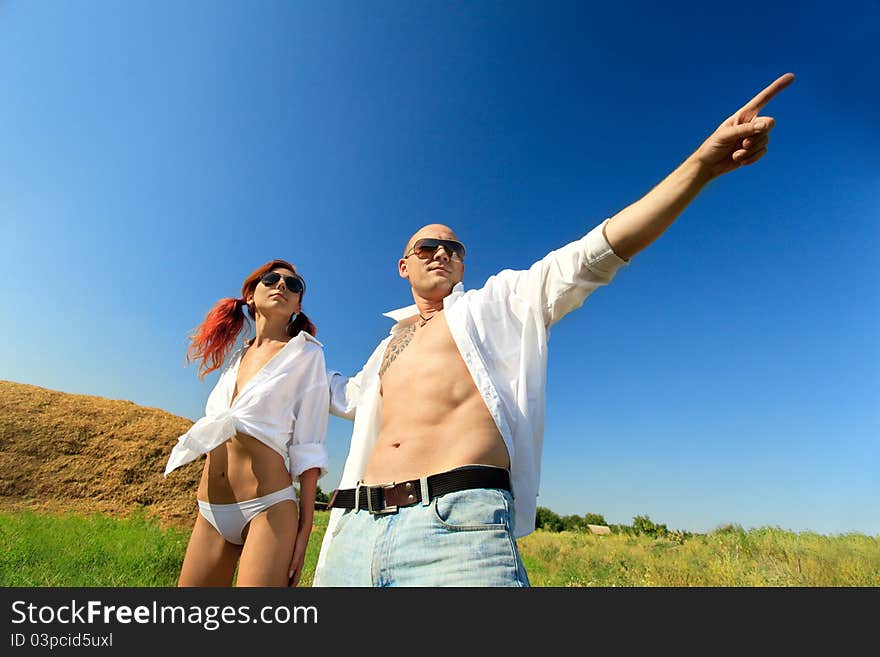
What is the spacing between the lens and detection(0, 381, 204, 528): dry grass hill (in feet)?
33.0

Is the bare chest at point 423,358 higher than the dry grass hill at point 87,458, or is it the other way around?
the dry grass hill at point 87,458

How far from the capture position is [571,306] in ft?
9.01

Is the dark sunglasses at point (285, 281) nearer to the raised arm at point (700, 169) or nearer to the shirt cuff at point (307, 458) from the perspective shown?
the shirt cuff at point (307, 458)

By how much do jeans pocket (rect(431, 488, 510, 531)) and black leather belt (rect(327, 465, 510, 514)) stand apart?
31 mm

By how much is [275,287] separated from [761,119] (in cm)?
353

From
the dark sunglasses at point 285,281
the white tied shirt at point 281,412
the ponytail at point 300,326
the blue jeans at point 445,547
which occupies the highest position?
the dark sunglasses at point 285,281

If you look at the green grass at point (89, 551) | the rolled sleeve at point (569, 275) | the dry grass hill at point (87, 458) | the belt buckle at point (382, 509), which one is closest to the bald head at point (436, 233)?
the rolled sleeve at point (569, 275)

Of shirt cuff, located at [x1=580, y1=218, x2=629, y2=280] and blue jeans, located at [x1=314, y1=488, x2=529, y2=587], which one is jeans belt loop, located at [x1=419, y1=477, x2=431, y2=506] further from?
shirt cuff, located at [x1=580, y1=218, x2=629, y2=280]

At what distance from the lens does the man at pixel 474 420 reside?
2.21m

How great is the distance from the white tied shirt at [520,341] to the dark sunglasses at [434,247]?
59 cm

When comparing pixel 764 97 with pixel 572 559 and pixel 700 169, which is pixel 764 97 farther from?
pixel 572 559

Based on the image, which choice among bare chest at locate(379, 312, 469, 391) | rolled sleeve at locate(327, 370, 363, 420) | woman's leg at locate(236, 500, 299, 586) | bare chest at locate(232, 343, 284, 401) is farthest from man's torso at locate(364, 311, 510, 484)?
bare chest at locate(232, 343, 284, 401)
